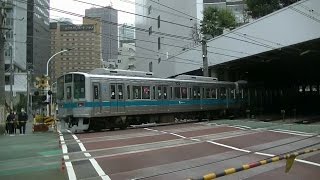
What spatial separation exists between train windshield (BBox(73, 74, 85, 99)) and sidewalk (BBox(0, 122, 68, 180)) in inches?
204

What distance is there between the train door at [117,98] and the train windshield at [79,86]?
67.2 inches

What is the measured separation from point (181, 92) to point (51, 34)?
39.5 feet

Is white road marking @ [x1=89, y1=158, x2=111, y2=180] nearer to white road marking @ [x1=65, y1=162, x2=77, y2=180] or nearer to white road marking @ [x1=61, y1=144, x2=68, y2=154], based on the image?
white road marking @ [x1=65, y1=162, x2=77, y2=180]

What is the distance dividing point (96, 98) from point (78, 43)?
14128mm

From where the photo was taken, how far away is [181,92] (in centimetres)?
3447

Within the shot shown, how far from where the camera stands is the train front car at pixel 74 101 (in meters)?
26.4

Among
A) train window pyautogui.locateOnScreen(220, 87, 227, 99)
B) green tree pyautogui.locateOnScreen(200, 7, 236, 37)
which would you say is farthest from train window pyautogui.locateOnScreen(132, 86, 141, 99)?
green tree pyautogui.locateOnScreen(200, 7, 236, 37)

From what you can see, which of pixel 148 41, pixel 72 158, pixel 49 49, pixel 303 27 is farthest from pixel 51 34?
pixel 148 41

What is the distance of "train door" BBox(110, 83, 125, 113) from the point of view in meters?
27.5

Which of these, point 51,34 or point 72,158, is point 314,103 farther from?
point 72,158

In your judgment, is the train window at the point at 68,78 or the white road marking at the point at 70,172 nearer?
the white road marking at the point at 70,172

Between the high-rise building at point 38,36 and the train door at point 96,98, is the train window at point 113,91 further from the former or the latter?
the high-rise building at point 38,36

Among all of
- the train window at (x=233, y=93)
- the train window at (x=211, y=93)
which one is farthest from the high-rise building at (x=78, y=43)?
the train window at (x=233, y=93)

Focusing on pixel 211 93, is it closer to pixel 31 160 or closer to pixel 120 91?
pixel 120 91
